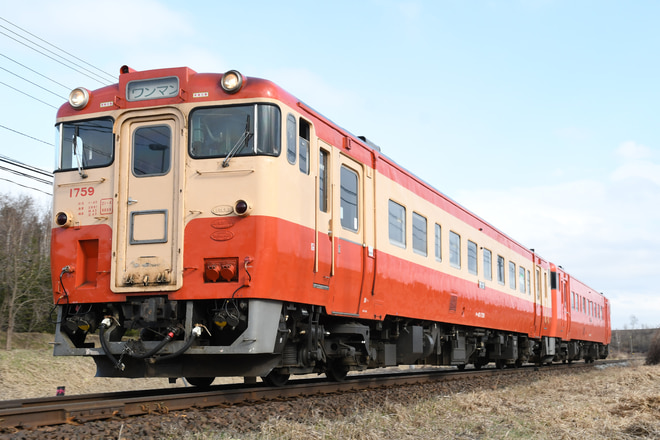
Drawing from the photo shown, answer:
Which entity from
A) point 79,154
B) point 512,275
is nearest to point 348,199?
point 79,154

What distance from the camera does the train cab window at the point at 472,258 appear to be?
15047mm

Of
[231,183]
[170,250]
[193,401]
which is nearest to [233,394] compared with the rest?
[193,401]

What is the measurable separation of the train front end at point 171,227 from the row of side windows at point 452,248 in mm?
3648

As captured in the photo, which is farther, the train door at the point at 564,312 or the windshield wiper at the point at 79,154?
the train door at the point at 564,312

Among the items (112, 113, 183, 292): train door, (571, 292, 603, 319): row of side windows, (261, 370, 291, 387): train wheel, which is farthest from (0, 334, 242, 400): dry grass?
(571, 292, 603, 319): row of side windows

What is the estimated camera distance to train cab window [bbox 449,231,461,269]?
45.4 feet

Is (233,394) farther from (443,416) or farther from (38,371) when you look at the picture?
(38,371)

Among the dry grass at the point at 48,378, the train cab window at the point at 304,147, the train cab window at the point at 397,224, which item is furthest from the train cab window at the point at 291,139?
the dry grass at the point at 48,378

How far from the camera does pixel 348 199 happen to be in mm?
9578

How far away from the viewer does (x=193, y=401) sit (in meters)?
7.02

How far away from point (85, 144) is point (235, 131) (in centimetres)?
203

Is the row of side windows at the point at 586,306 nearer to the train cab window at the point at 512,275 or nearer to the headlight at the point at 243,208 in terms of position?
the train cab window at the point at 512,275

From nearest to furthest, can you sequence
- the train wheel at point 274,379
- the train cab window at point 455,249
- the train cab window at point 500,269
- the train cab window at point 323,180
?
the train cab window at point 323,180 → the train wheel at point 274,379 → the train cab window at point 455,249 → the train cab window at point 500,269

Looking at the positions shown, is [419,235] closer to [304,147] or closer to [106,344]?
[304,147]
